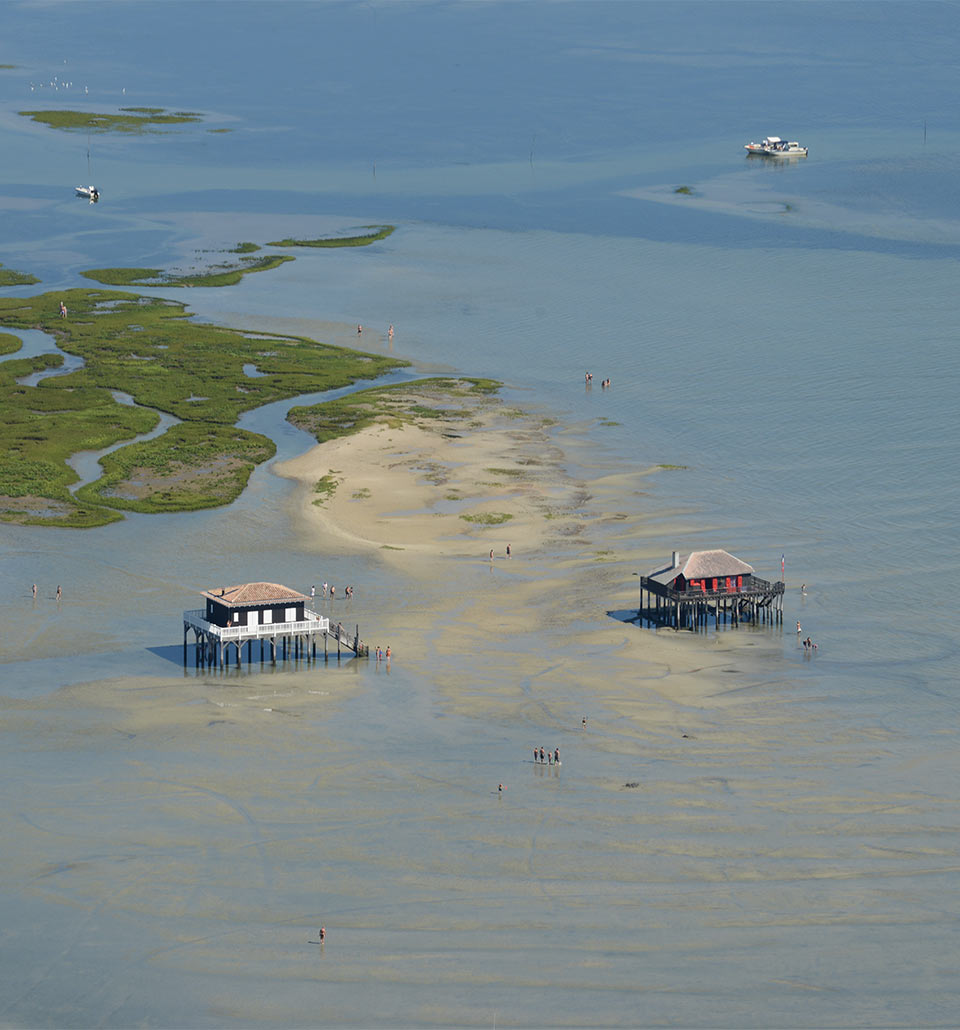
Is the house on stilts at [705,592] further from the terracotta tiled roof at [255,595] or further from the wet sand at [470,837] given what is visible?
the terracotta tiled roof at [255,595]

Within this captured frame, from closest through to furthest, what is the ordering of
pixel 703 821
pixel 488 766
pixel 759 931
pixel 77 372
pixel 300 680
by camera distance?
pixel 759 931 < pixel 703 821 < pixel 488 766 < pixel 300 680 < pixel 77 372

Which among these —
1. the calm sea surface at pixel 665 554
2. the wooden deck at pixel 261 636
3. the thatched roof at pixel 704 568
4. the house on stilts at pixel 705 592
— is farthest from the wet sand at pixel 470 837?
the thatched roof at pixel 704 568

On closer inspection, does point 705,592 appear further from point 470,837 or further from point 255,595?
point 470,837

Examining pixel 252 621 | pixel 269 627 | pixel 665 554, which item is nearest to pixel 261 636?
pixel 269 627

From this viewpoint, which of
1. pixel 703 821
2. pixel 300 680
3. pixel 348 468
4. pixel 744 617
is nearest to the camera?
pixel 703 821

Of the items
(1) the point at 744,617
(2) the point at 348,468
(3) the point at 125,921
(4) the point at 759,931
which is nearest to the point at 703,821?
(4) the point at 759,931

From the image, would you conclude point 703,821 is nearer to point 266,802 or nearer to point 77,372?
point 266,802

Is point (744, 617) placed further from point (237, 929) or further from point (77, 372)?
point (77, 372)

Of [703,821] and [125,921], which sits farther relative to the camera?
[703,821]
